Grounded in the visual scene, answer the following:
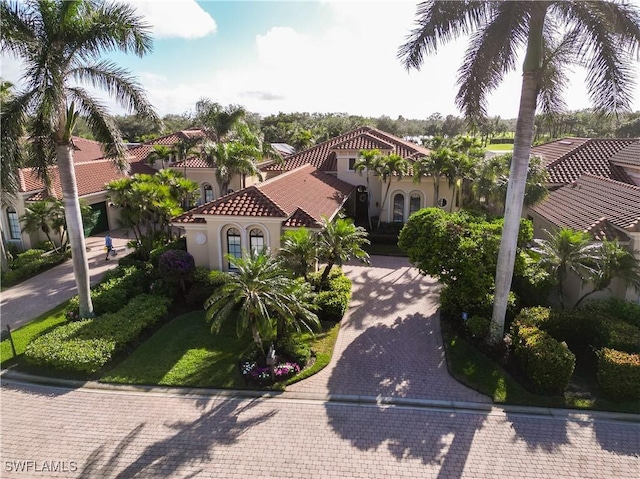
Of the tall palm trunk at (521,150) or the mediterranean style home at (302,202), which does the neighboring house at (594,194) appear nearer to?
the tall palm trunk at (521,150)

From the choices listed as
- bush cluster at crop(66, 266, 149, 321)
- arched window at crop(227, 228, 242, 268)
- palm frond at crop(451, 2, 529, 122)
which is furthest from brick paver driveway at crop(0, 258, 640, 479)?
palm frond at crop(451, 2, 529, 122)

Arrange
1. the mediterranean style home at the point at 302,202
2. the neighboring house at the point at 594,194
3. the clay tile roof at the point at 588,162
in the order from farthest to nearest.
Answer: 1. the clay tile roof at the point at 588,162
2. the mediterranean style home at the point at 302,202
3. the neighboring house at the point at 594,194

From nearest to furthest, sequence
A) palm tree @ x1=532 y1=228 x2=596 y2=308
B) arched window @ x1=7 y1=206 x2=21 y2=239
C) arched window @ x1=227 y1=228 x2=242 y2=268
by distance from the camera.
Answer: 1. palm tree @ x1=532 y1=228 x2=596 y2=308
2. arched window @ x1=227 y1=228 x2=242 y2=268
3. arched window @ x1=7 y1=206 x2=21 y2=239

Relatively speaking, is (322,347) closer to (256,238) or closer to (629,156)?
(256,238)

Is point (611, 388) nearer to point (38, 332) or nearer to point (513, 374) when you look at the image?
point (513, 374)

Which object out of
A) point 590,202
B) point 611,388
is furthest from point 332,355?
point 590,202

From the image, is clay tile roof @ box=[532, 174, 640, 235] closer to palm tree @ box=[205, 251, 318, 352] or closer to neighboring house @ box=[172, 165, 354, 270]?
neighboring house @ box=[172, 165, 354, 270]

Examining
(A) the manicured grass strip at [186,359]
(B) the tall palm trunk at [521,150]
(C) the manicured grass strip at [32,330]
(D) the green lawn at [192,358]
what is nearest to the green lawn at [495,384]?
(B) the tall palm trunk at [521,150]
